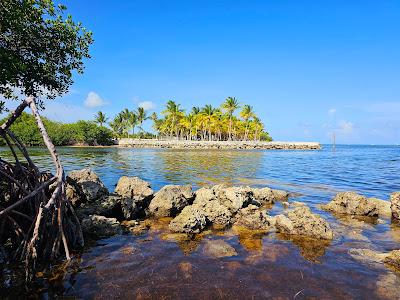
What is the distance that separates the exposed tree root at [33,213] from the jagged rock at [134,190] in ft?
11.6

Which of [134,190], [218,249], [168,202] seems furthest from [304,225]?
[134,190]

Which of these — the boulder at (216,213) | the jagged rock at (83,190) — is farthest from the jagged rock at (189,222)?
the jagged rock at (83,190)

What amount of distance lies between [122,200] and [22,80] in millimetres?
5513

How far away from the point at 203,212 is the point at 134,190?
3594mm

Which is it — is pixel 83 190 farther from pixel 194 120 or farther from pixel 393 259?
pixel 194 120

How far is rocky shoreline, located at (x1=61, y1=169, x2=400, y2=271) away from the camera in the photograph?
9.41 metres

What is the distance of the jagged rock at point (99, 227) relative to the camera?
923 centimetres

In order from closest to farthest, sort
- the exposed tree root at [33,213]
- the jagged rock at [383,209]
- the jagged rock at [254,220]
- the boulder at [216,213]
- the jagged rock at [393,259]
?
the exposed tree root at [33,213] → the jagged rock at [393,259] → the jagged rock at [254,220] → the boulder at [216,213] → the jagged rock at [383,209]

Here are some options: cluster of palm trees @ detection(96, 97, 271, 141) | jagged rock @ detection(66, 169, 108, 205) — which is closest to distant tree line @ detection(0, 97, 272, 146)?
cluster of palm trees @ detection(96, 97, 271, 141)

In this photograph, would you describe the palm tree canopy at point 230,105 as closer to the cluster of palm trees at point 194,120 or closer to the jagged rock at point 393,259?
the cluster of palm trees at point 194,120

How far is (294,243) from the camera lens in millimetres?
8938

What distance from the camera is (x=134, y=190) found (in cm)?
1262

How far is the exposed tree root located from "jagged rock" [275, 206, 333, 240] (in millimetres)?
6589

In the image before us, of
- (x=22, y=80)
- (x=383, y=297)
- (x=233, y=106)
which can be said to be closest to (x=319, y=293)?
(x=383, y=297)
